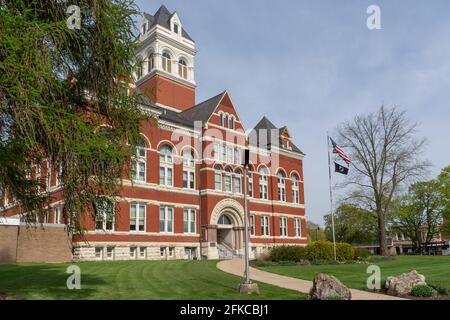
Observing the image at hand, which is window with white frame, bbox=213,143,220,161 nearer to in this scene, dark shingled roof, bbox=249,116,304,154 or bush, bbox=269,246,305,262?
dark shingled roof, bbox=249,116,304,154

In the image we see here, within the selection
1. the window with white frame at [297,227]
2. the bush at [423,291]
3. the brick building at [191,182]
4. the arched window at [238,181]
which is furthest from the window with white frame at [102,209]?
the window with white frame at [297,227]

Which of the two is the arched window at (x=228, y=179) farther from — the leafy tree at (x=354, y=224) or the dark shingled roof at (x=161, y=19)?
the leafy tree at (x=354, y=224)

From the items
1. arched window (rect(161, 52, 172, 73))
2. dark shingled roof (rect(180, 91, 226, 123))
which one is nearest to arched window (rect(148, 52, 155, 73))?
arched window (rect(161, 52, 172, 73))

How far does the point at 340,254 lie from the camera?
3378 cm

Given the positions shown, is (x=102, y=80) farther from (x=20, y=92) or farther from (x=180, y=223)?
(x=180, y=223)

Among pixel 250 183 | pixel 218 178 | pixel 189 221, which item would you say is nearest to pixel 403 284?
pixel 189 221

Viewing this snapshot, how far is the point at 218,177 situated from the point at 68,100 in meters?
30.2

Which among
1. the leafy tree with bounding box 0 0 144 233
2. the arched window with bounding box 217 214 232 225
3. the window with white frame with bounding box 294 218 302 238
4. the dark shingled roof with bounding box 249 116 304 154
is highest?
the dark shingled roof with bounding box 249 116 304 154

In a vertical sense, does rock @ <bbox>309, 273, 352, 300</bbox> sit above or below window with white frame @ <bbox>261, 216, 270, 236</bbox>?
below

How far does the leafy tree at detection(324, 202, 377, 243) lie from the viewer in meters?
62.6

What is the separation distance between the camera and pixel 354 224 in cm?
6788

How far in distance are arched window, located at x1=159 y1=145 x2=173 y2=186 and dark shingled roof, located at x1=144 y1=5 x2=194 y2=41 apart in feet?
57.1

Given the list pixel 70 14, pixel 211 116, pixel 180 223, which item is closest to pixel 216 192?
pixel 180 223

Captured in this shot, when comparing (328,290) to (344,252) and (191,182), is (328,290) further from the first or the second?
(191,182)
